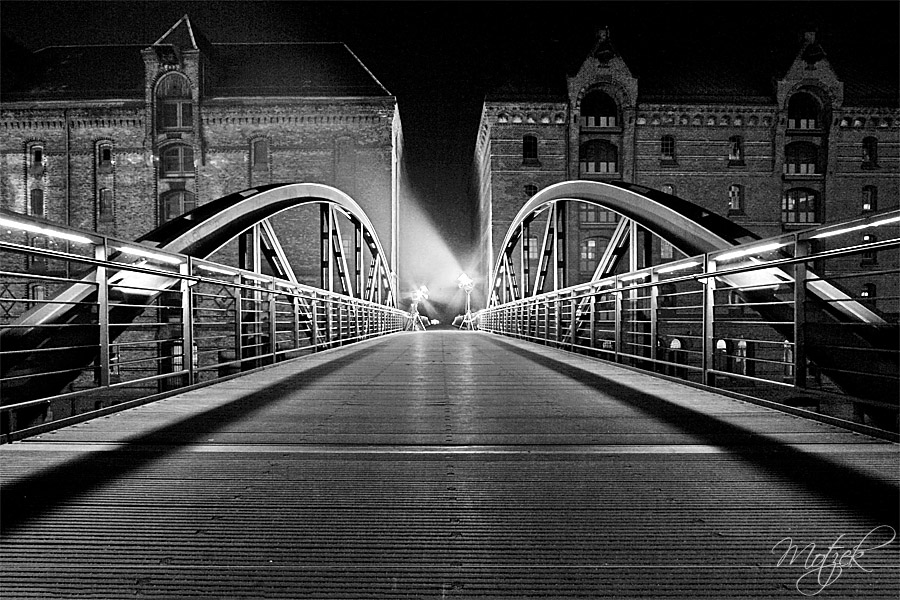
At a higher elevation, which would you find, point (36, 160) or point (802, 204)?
point (36, 160)

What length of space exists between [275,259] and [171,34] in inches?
907

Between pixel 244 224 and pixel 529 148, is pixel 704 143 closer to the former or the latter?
pixel 529 148

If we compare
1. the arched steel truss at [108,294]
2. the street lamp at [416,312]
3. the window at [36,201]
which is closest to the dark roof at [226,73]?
the window at [36,201]

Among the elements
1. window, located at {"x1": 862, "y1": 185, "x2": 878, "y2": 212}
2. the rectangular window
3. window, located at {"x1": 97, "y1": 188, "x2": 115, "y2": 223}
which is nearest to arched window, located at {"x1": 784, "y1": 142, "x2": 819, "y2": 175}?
window, located at {"x1": 862, "y1": 185, "x2": 878, "y2": 212}

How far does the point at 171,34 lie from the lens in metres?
26.4

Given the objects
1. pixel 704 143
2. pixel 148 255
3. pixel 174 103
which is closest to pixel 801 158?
pixel 704 143

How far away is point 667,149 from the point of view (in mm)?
27750

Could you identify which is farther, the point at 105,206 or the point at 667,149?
the point at 667,149

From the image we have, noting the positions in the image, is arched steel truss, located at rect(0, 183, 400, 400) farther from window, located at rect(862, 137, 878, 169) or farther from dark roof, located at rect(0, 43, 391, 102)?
window, located at rect(862, 137, 878, 169)

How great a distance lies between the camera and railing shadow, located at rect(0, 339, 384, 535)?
190 centimetres

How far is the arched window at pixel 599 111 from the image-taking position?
2786cm

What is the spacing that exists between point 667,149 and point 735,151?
3289mm

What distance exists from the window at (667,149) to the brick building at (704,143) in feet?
0.15

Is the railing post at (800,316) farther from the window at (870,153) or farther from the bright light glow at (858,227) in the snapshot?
the window at (870,153)
